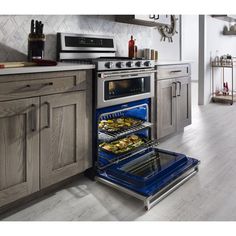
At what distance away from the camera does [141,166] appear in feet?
7.66

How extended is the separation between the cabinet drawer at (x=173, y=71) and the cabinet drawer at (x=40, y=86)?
1177mm

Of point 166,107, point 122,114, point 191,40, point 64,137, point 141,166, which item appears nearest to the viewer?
point 64,137

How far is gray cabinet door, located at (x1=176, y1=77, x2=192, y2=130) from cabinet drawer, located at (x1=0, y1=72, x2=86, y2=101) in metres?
1.61

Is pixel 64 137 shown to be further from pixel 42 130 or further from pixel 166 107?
pixel 166 107

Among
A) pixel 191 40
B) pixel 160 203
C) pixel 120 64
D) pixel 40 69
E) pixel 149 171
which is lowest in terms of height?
pixel 160 203

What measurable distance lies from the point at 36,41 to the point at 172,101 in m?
1.70

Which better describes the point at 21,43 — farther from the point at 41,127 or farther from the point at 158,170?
the point at 158,170

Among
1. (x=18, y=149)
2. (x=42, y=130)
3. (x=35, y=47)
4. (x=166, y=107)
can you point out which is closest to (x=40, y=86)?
(x=42, y=130)

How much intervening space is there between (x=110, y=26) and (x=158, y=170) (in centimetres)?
175

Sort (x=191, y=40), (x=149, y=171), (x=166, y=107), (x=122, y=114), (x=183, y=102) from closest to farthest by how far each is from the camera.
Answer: (x=149, y=171) < (x=122, y=114) < (x=166, y=107) < (x=183, y=102) < (x=191, y=40)

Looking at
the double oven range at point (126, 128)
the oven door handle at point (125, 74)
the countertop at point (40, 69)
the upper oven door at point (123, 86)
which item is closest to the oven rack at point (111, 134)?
the double oven range at point (126, 128)

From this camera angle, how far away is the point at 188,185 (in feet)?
7.32
